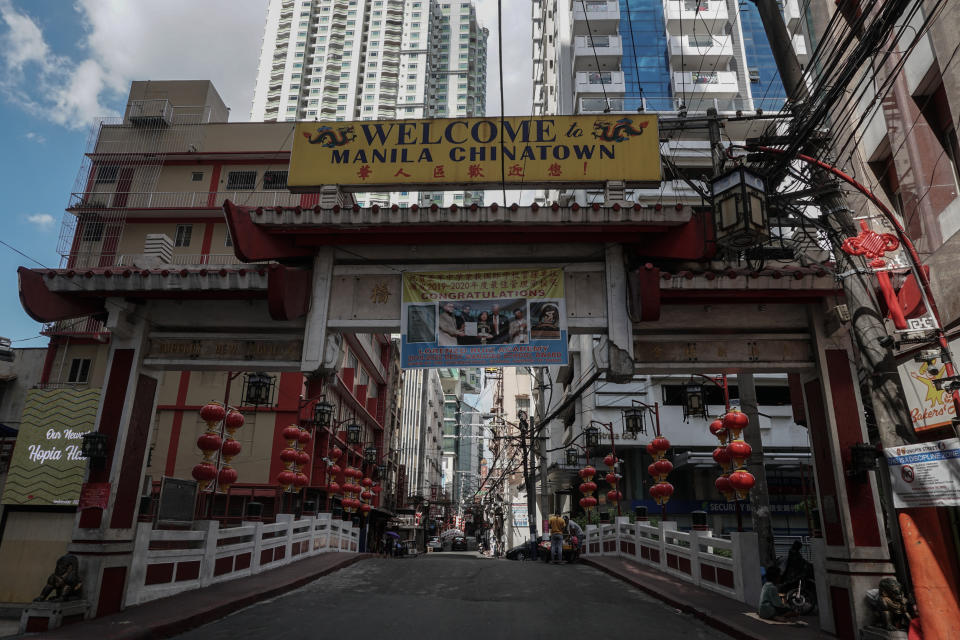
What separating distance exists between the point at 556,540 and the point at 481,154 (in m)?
16.4

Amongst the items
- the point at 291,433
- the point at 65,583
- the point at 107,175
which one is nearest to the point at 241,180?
the point at 107,175

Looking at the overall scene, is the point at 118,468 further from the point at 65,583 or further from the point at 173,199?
the point at 173,199

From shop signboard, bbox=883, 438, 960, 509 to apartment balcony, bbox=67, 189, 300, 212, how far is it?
28079 millimetres

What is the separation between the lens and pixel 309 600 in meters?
11.5

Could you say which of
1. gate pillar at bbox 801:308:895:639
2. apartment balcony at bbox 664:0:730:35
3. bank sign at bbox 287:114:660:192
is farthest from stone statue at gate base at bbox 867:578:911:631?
apartment balcony at bbox 664:0:730:35

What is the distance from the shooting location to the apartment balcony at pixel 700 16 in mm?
45656

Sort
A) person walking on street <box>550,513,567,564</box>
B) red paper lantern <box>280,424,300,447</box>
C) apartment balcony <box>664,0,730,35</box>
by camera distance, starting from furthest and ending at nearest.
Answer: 1. apartment balcony <box>664,0,730,35</box>
2. person walking on street <box>550,513,567,564</box>
3. red paper lantern <box>280,424,300,447</box>

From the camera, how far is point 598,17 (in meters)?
45.4

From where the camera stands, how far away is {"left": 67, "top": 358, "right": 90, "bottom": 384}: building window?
87.2 ft

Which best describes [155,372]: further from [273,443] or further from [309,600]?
[273,443]

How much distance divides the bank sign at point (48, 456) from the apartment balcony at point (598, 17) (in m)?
41.0

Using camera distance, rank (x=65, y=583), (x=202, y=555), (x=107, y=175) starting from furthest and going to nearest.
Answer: (x=107, y=175), (x=202, y=555), (x=65, y=583)

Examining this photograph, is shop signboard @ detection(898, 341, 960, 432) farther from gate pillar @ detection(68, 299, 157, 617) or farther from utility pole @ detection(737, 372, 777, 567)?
gate pillar @ detection(68, 299, 157, 617)

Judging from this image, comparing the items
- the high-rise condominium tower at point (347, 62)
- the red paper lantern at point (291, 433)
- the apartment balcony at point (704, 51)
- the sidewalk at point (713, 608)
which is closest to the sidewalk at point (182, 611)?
the red paper lantern at point (291, 433)
